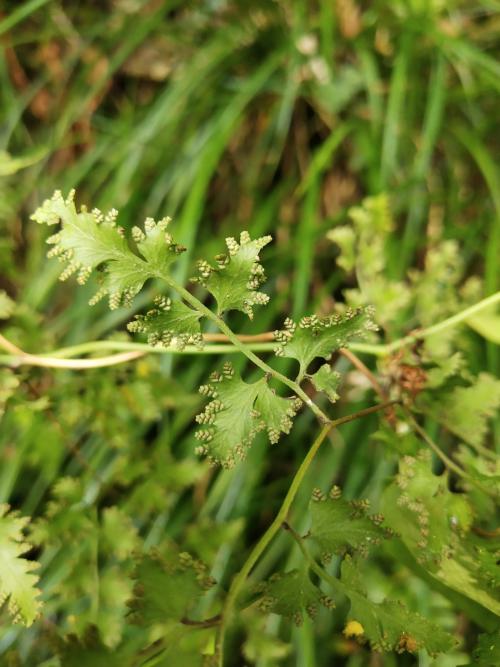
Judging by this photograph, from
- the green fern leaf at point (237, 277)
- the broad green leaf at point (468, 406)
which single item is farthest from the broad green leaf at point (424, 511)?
the green fern leaf at point (237, 277)

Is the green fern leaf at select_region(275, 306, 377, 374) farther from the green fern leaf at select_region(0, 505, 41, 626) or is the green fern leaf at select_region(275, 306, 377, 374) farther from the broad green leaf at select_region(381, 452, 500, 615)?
the green fern leaf at select_region(0, 505, 41, 626)

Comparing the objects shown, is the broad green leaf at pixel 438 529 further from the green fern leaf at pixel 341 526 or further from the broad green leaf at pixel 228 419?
the broad green leaf at pixel 228 419

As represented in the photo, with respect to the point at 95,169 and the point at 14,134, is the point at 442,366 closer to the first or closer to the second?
the point at 95,169

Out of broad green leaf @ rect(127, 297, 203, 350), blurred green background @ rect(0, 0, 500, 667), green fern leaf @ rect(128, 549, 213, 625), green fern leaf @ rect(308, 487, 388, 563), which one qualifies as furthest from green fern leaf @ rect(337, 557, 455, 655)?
blurred green background @ rect(0, 0, 500, 667)

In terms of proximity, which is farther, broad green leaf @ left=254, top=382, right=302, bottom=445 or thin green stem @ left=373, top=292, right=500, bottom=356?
thin green stem @ left=373, top=292, right=500, bottom=356

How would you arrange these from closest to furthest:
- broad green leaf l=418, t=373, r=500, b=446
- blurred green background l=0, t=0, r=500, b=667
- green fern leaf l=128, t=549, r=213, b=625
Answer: green fern leaf l=128, t=549, r=213, b=625, broad green leaf l=418, t=373, r=500, b=446, blurred green background l=0, t=0, r=500, b=667

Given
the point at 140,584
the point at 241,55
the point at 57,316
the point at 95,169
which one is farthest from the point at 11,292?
the point at 140,584

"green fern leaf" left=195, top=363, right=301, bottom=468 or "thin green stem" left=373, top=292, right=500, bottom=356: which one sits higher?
"thin green stem" left=373, top=292, right=500, bottom=356
